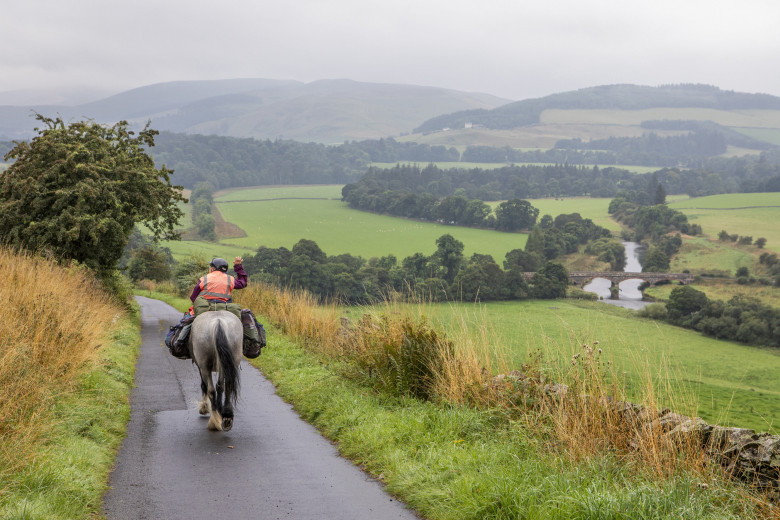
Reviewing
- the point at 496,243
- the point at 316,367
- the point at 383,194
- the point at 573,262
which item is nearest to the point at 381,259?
the point at 496,243

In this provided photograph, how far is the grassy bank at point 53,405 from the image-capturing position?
598 cm

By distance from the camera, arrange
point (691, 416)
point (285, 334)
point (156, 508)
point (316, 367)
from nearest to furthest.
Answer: point (156, 508)
point (691, 416)
point (316, 367)
point (285, 334)

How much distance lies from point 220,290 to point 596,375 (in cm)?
512

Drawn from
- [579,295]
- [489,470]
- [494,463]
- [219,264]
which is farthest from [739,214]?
[489,470]

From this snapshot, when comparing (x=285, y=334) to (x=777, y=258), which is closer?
(x=285, y=334)

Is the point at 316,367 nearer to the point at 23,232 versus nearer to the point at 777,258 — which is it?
the point at 23,232

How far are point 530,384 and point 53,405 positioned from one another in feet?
19.0

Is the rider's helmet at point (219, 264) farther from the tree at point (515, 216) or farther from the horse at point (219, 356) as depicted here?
the tree at point (515, 216)

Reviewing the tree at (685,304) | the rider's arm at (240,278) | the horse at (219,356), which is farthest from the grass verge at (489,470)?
the tree at (685,304)

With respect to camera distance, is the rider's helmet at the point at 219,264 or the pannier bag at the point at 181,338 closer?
the pannier bag at the point at 181,338

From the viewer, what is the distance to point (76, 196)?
2359cm

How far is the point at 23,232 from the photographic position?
2280cm

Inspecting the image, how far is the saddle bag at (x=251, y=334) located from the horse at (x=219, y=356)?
28.8 inches

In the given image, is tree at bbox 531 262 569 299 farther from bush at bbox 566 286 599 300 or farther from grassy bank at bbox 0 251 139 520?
grassy bank at bbox 0 251 139 520
